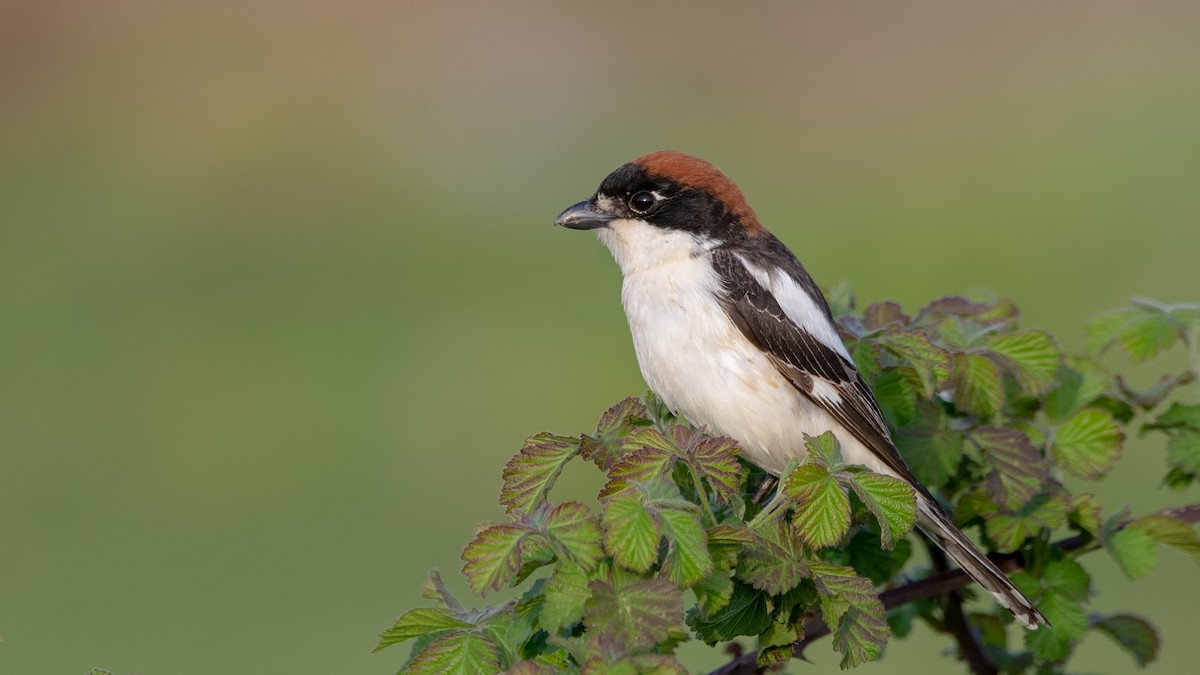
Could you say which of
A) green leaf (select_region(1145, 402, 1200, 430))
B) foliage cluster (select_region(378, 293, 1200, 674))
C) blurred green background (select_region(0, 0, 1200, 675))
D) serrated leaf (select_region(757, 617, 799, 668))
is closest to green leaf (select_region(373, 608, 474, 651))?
foliage cluster (select_region(378, 293, 1200, 674))

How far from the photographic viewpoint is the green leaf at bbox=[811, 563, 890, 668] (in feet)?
6.84

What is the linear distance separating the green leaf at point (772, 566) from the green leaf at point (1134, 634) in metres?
0.92

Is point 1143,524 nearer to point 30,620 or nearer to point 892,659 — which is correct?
point 892,659

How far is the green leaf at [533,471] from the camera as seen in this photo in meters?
2.28

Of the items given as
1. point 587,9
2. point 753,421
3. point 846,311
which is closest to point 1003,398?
point 846,311

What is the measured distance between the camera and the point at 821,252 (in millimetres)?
11891

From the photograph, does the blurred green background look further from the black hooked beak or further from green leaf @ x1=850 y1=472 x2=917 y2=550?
green leaf @ x1=850 y1=472 x2=917 y2=550

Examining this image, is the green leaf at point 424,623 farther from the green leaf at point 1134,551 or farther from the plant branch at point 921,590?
the green leaf at point 1134,551

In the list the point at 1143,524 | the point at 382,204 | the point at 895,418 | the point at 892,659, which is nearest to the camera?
the point at 1143,524

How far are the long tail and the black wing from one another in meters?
0.39

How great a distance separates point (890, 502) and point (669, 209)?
183 centimetres

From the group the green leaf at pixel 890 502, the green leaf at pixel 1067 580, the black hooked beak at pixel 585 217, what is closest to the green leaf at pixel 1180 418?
the green leaf at pixel 1067 580

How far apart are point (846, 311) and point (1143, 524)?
2.56 feet

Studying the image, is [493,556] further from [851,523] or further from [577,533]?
[851,523]
